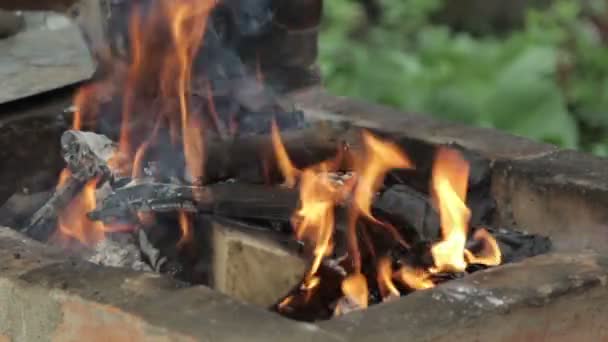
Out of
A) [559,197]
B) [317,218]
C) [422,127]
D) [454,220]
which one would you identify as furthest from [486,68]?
[317,218]

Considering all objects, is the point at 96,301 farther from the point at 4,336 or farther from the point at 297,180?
the point at 297,180

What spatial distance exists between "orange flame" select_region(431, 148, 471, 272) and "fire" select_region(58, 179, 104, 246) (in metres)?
0.96

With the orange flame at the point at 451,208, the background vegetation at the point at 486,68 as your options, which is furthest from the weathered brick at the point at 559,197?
the background vegetation at the point at 486,68

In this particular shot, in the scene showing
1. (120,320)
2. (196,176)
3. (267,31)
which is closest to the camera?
(120,320)

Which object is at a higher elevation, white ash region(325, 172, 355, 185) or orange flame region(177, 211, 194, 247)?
white ash region(325, 172, 355, 185)

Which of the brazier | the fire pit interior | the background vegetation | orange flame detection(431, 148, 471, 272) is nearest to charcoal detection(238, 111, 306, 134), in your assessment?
the fire pit interior

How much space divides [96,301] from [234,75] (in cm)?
144

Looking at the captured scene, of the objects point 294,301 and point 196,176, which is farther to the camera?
point 196,176

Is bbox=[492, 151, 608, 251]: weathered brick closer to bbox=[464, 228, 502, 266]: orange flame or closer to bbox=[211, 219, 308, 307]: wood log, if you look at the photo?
bbox=[464, 228, 502, 266]: orange flame

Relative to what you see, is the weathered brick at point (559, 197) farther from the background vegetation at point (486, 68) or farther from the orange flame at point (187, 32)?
the background vegetation at point (486, 68)

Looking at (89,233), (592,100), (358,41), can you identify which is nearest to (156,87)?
(89,233)

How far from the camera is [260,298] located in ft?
11.3

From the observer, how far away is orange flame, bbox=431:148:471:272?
10.8ft

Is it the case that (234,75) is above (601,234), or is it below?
above
